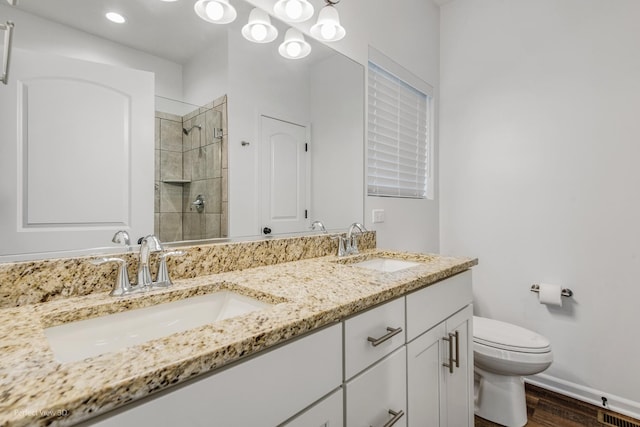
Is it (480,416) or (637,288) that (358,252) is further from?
(637,288)

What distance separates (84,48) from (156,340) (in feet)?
2.68

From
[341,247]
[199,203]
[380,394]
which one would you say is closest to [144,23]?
[199,203]

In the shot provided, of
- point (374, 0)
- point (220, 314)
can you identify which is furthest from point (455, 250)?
point (220, 314)

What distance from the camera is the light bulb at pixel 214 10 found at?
1120mm

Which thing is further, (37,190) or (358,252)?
(358,252)

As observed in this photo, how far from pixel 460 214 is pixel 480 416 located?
4.24 feet

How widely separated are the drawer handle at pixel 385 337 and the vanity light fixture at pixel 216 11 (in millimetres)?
1205

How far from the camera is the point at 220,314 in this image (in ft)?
2.99

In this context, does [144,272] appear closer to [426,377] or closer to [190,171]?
[190,171]

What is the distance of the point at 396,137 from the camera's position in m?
2.15

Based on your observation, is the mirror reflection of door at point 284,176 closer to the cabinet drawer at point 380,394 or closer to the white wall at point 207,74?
the white wall at point 207,74

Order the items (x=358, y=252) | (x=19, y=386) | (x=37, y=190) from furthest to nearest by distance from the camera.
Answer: (x=358, y=252)
(x=37, y=190)
(x=19, y=386)

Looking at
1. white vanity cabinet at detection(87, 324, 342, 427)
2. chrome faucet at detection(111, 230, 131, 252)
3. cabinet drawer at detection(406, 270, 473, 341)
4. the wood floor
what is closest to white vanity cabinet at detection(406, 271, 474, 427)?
cabinet drawer at detection(406, 270, 473, 341)

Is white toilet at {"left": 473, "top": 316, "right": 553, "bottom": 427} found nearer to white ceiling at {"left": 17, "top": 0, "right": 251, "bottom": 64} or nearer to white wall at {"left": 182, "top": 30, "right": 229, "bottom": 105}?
white wall at {"left": 182, "top": 30, "right": 229, "bottom": 105}
